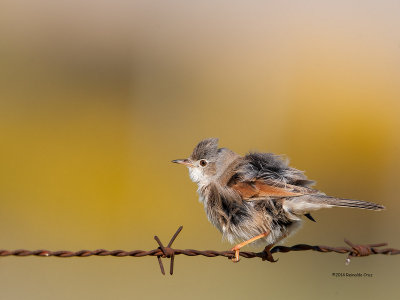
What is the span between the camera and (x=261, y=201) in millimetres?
5172

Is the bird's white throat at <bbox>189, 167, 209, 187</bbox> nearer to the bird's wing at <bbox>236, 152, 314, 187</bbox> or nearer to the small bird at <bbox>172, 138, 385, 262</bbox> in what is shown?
the small bird at <bbox>172, 138, 385, 262</bbox>

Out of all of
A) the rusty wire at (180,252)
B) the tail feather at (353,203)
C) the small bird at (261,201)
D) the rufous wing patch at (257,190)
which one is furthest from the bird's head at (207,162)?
the tail feather at (353,203)

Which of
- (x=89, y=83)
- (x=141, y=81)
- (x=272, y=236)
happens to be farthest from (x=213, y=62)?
(x=272, y=236)

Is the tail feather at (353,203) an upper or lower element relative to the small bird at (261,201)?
upper

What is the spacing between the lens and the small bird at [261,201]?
4.93 metres

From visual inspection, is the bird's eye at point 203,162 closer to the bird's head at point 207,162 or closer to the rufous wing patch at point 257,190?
the bird's head at point 207,162

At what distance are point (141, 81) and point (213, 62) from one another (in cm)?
320

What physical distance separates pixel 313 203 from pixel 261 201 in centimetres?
58

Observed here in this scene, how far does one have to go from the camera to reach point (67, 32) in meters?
18.8

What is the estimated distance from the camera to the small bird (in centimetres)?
493

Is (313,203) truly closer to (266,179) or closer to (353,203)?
(353,203)

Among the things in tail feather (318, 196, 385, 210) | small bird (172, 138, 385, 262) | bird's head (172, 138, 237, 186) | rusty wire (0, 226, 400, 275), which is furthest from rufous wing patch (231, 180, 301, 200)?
bird's head (172, 138, 237, 186)

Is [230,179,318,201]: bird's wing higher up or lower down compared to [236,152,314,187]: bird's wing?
lower down

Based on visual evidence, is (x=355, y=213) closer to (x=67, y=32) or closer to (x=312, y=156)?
(x=312, y=156)
